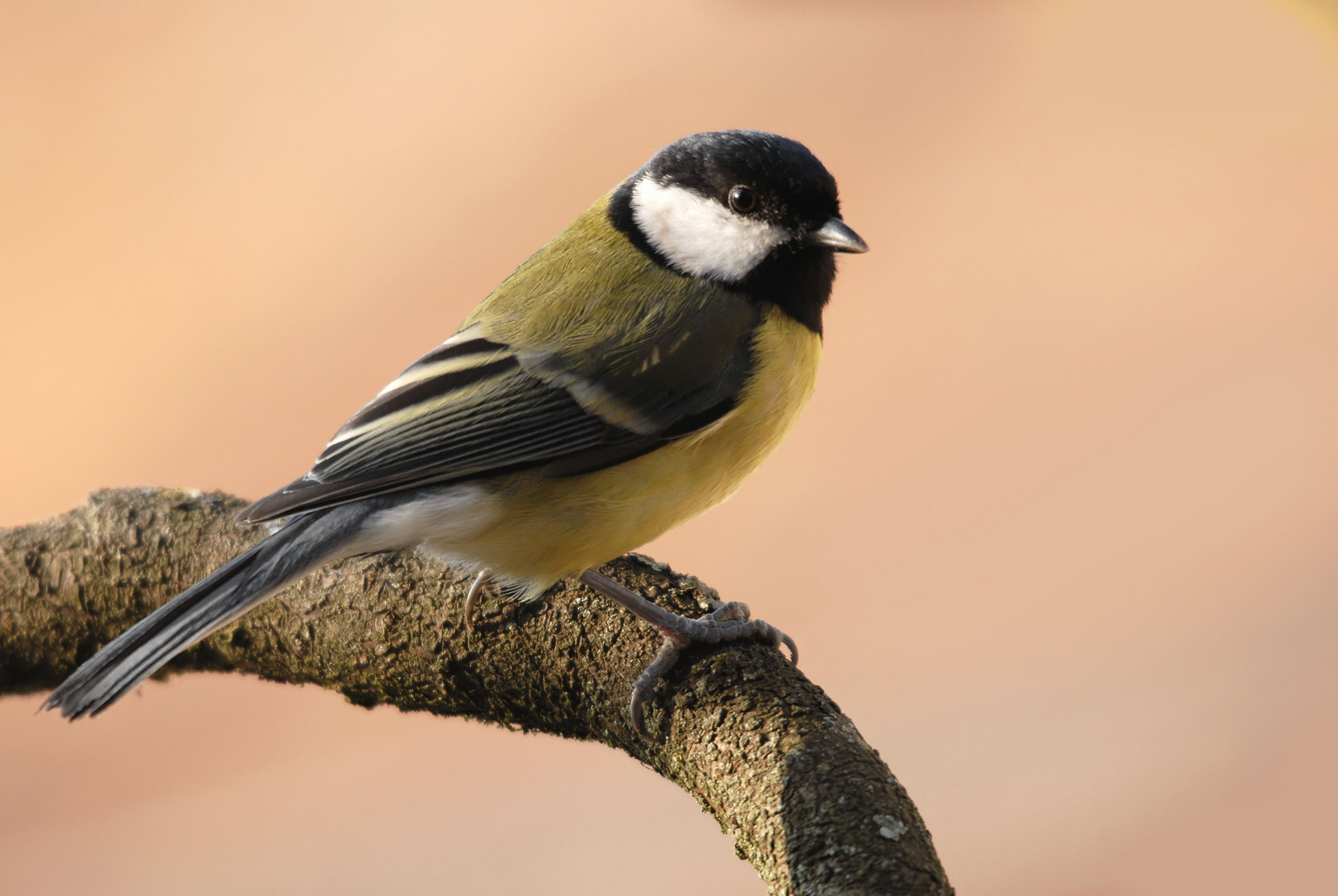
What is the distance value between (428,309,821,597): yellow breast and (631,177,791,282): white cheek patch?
0.42 ft

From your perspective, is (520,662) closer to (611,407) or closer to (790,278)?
(611,407)

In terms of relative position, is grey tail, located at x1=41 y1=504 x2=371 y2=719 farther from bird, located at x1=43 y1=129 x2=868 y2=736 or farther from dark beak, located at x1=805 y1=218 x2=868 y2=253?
dark beak, located at x1=805 y1=218 x2=868 y2=253

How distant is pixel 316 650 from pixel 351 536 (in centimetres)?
34

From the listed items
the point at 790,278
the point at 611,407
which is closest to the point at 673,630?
the point at 611,407

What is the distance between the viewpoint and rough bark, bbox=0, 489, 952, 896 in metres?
1.07

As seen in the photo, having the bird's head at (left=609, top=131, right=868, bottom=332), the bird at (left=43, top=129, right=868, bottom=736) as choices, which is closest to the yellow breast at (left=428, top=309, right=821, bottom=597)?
the bird at (left=43, top=129, right=868, bottom=736)

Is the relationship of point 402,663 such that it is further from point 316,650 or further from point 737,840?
point 737,840

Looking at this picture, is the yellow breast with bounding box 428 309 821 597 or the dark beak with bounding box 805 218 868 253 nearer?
the yellow breast with bounding box 428 309 821 597

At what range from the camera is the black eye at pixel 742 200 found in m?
1.56

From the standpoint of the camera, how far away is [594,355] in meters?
1.49

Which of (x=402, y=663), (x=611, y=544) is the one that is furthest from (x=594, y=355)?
(x=402, y=663)

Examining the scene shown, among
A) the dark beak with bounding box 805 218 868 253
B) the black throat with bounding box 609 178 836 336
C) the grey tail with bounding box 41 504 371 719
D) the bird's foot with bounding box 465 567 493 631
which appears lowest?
the grey tail with bounding box 41 504 371 719

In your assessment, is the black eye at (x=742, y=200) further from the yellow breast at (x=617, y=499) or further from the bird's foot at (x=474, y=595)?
the bird's foot at (x=474, y=595)

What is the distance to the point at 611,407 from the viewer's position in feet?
4.77
